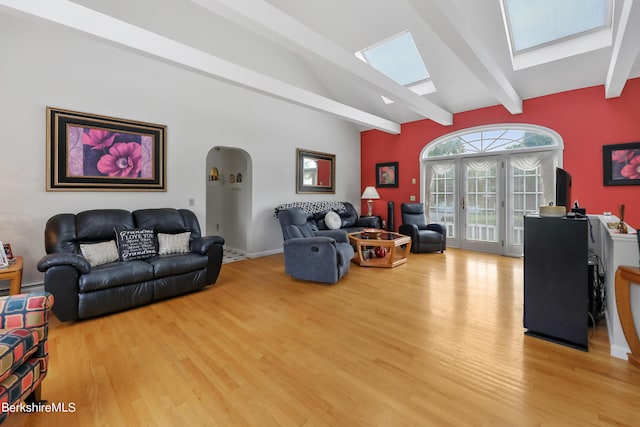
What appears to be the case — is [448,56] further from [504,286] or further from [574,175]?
[504,286]

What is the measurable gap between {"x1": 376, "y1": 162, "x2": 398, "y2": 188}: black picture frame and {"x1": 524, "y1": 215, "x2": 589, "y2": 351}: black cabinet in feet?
16.0

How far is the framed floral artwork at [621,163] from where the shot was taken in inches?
167

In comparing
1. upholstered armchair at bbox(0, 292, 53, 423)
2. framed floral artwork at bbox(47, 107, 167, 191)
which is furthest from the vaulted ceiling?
upholstered armchair at bbox(0, 292, 53, 423)

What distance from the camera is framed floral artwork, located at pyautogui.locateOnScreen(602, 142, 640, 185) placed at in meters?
4.24

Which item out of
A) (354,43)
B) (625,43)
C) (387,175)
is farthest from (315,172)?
(625,43)

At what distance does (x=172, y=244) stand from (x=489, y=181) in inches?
233

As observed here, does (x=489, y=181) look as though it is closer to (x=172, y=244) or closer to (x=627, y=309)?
(x=627, y=309)

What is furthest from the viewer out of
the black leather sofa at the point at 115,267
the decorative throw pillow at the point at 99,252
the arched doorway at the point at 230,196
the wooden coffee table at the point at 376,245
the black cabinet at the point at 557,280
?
the arched doorway at the point at 230,196

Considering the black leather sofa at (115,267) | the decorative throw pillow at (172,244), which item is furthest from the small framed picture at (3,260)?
the decorative throw pillow at (172,244)

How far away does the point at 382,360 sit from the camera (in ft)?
6.95

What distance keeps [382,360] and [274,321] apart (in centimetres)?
113

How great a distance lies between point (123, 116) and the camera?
13.3ft

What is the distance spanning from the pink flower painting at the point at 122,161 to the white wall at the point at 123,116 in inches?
11.7

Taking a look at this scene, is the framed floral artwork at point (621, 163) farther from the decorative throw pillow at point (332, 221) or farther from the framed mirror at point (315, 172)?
the framed mirror at point (315, 172)
